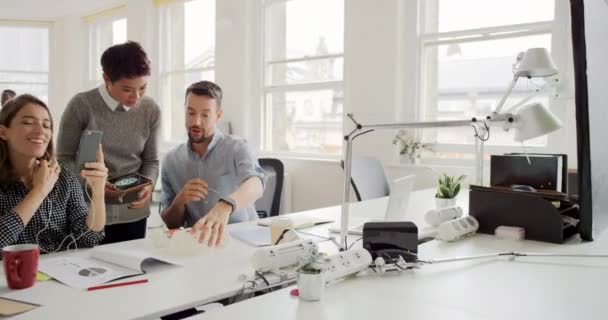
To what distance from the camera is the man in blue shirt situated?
83.4 inches

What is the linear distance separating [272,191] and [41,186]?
1.53 metres

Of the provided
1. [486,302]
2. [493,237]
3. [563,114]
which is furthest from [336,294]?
[563,114]

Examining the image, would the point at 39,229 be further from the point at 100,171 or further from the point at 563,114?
the point at 563,114

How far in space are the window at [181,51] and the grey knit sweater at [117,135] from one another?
3411 millimetres

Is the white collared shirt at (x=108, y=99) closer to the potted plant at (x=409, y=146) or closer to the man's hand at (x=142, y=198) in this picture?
the man's hand at (x=142, y=198)

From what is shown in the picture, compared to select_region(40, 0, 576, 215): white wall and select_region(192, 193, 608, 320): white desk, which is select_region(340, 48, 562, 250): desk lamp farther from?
select_region(40, 0, 576, 215): white wall

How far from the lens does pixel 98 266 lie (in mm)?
1407

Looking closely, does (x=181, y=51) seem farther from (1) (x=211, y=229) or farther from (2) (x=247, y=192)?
(1) (x=211, y=229)

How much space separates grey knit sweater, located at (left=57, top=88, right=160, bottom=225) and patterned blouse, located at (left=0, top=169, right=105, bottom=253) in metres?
0.29

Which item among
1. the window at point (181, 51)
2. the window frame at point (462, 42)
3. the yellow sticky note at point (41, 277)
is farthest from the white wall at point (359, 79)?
the yellow sticky note at point (41, 277)

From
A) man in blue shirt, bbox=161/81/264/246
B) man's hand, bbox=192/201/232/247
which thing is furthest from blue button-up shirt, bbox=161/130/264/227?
man's hand, bbox=192/201/232/247

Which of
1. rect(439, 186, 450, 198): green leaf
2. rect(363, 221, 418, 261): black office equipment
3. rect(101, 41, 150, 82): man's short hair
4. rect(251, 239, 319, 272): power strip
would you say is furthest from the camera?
rect(439, 186, 450, 198): green leaf

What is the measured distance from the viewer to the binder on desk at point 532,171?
6.81 feet

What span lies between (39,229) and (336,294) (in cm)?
100
